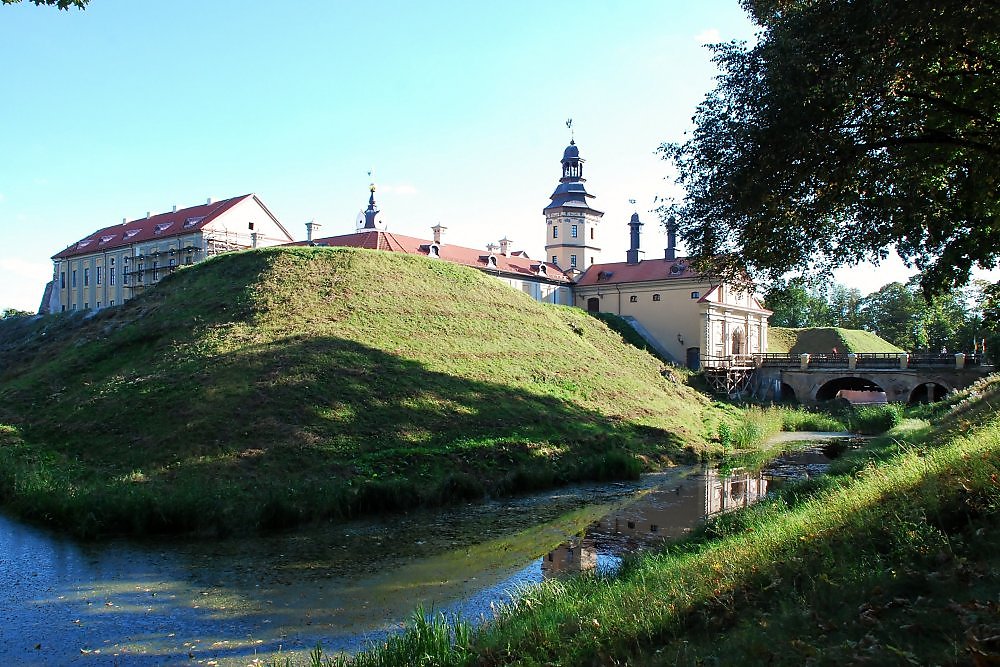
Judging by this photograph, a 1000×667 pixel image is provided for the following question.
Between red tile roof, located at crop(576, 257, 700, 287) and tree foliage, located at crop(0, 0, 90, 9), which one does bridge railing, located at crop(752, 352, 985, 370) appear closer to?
red tile roof, located at crop(576, 257, 700, 287)

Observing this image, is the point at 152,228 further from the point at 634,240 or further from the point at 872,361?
the point at 872,361

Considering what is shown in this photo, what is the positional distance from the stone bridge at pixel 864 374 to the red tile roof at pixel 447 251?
1967cm

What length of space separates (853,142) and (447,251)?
1807 inches

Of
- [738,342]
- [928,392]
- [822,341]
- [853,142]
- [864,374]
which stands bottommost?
[928,392]

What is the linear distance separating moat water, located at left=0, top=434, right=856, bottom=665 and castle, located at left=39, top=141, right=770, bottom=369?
36806 millimetres

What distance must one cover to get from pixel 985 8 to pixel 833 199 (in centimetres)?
468

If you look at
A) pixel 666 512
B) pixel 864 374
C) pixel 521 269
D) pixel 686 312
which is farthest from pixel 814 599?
pixel 521 269

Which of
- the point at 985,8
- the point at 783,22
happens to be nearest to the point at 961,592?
the point at 985,8

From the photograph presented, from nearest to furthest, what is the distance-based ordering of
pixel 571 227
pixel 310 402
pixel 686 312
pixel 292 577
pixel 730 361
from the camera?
pixel 292 577 → pixel 310 402 → pixel 730 361 → pixel 686 312 → pixel 571 227

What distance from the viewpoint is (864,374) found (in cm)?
4759

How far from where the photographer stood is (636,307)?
60031 millimetres

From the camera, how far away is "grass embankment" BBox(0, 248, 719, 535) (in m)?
17.0

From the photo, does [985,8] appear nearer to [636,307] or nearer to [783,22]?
[783,22]

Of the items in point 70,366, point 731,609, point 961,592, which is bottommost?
point 731,609
